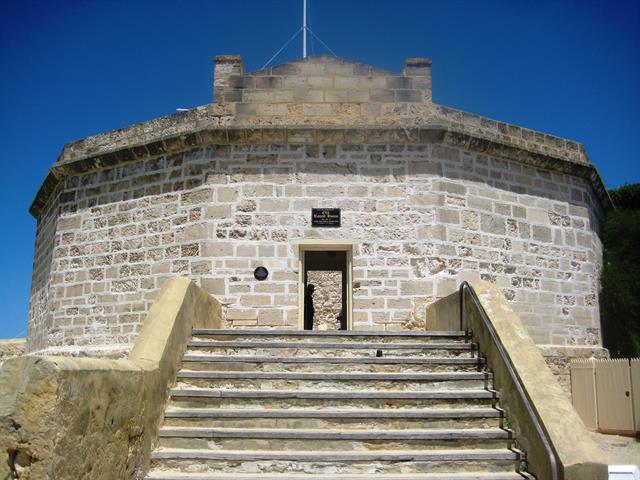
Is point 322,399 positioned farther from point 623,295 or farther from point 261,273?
point 623,295

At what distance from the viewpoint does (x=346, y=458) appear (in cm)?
492

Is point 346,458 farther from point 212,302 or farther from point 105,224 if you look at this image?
point 105,224

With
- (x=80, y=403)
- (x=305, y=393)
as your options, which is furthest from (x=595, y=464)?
(x=80, y=403)

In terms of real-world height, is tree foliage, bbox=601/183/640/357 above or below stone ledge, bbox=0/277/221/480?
above

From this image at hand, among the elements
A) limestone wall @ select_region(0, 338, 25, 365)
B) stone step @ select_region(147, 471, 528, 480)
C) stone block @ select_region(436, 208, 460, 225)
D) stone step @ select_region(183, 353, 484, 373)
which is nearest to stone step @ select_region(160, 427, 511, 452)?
stone step @ select_region(147, 471, 528, 480)

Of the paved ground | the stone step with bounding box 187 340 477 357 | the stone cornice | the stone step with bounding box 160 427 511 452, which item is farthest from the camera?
the stone cornice

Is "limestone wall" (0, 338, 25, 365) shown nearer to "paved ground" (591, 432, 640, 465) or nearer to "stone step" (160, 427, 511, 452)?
"stone step" (160, 427, 511, 452)

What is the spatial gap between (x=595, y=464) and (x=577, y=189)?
7921 mm

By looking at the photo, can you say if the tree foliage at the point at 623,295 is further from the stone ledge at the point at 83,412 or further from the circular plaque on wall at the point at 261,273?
the stone ledge at the point at 83,412

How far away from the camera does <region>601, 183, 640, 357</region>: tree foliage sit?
36.4 ft

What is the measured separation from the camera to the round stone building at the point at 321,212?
940 cm

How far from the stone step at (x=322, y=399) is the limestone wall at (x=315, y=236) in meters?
3.46

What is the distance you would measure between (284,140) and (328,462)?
19.4 feet

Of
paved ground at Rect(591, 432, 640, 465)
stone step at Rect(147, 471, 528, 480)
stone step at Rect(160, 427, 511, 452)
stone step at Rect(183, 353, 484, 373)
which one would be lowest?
paved ground at Rect(591, 432, 640, 465)
